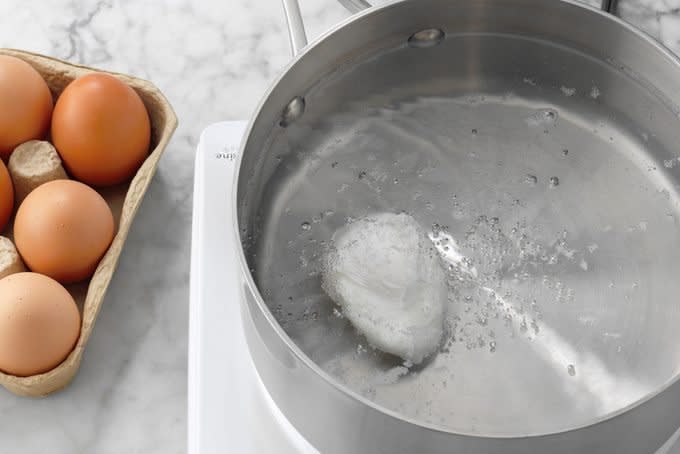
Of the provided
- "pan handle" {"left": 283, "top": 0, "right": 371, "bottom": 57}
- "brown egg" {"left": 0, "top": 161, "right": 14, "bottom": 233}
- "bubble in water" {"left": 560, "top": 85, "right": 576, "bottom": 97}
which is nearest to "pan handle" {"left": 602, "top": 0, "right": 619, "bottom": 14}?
"bubble in water" {"left": 560, "top": 85, "right": 576, "bottom": 97}

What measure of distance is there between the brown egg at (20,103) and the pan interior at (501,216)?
22 centimetres

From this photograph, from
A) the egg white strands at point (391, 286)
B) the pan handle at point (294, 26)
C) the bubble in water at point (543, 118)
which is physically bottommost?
the egg white strands at point (391, 286)

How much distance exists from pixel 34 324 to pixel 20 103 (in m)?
0.19

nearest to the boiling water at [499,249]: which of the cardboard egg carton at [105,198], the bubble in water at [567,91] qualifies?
the bubble in water at [567,91]

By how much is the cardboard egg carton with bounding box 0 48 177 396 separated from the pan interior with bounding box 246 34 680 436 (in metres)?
0.13

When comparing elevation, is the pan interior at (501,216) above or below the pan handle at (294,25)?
below

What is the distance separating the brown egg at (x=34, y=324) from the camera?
68cm

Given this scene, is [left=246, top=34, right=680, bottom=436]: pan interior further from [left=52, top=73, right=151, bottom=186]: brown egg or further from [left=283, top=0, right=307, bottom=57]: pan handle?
[left=52, top=73, right=151, bottom=186]: brown egg

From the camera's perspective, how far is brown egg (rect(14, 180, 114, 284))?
28.2 inches

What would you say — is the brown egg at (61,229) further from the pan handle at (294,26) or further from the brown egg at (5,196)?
the pan handle at (294,26)

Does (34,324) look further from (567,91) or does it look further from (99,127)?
(567,91)

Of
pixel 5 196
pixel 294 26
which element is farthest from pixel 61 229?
pixel 294 26

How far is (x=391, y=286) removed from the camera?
634 millimetres

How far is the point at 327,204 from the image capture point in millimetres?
708
